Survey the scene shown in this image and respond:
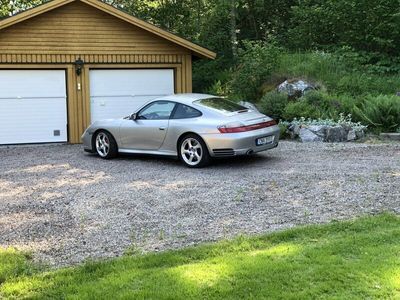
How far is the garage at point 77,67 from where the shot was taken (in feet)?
49.9

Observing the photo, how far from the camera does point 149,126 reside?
11.0 meters

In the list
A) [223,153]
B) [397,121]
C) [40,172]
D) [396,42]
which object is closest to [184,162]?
[223,153]

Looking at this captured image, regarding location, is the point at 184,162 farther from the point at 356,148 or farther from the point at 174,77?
the point at 174,77

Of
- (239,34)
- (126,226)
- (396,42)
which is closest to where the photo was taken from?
(126,226)

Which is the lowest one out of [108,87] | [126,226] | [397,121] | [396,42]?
[126,226]

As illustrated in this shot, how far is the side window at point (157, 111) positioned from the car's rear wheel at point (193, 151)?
29.1 inches

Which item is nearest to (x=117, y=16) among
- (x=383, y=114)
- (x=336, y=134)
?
(x=336, y=134)

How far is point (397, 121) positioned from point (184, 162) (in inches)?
241

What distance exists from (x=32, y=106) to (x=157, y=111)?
5910mm

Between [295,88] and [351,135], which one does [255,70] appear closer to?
[295,88]

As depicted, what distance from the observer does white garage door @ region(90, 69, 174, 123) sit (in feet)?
53.1

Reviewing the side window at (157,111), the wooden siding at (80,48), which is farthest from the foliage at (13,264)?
the wooden siding at (80,48)

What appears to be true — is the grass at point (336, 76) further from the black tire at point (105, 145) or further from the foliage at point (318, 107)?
the black tire at point (105, 145)

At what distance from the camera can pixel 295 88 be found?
52.2 ft
